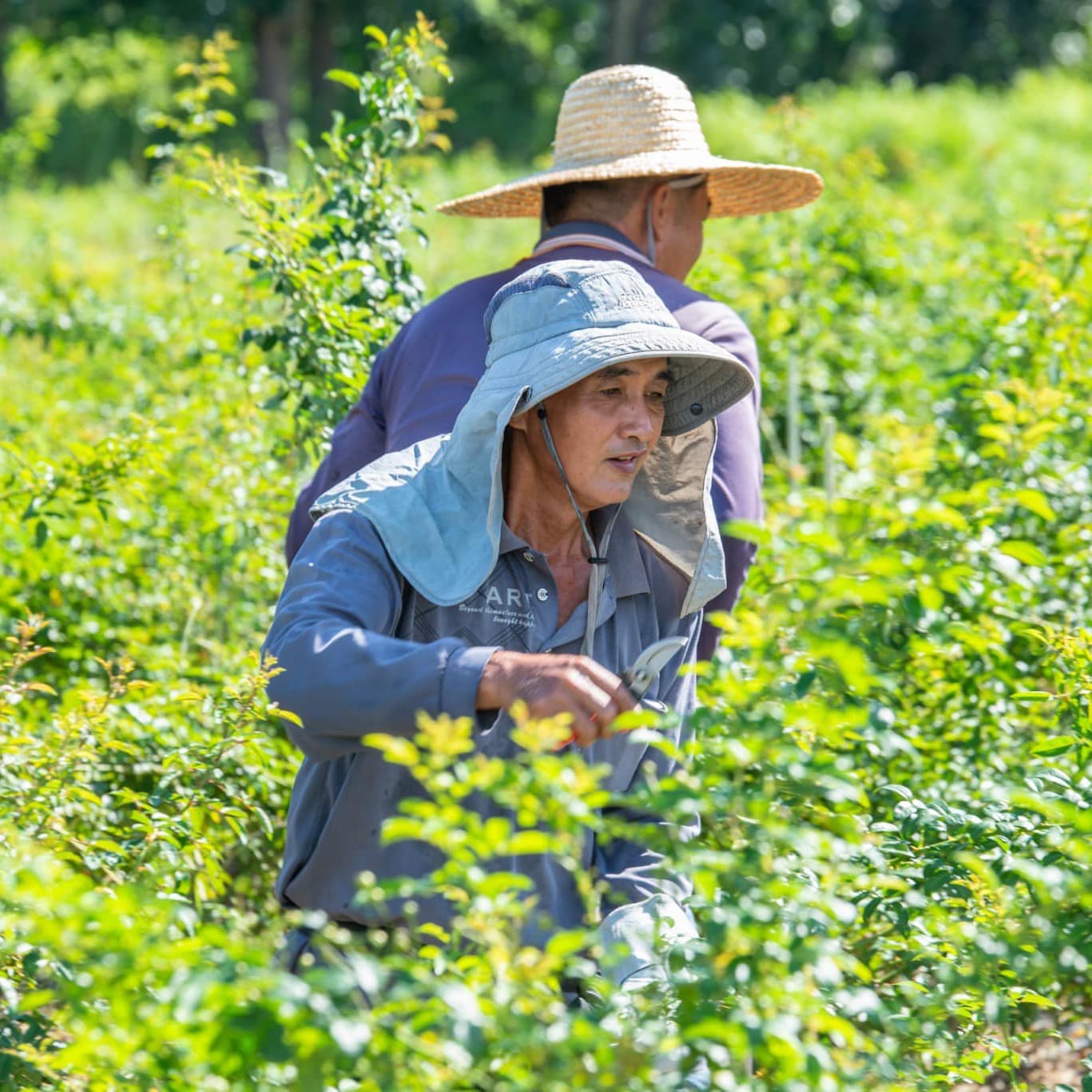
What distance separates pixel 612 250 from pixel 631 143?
15.0 inches

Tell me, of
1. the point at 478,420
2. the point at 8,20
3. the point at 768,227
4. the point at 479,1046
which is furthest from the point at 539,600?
the point at 8,20

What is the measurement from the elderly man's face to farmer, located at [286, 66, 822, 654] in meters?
0.47

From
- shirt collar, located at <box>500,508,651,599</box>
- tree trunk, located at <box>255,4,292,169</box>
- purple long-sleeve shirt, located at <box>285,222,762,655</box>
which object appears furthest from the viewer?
tree trunk, located at <box>255,4,292,169</box>

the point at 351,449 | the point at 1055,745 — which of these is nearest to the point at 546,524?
the point at 351,449

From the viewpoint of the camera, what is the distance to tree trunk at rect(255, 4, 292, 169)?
1073 inches

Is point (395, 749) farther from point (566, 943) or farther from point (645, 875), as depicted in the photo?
point (645, 875)

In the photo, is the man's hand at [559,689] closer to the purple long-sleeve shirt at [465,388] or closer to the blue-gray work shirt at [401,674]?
the blue-gray work shirt at [401,674]

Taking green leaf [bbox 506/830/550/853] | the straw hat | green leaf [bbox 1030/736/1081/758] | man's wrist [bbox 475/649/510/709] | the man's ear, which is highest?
the straw hat

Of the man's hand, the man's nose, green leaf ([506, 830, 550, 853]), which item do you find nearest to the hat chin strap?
the man's nose

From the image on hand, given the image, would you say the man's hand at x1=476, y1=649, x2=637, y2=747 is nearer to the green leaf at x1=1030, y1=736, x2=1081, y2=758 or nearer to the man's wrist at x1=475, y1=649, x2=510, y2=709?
the man's wrist at x1=475, y1=649, x2=510, y2=709

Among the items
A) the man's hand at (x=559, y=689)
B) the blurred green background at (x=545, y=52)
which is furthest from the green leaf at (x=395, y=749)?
the blurred green background at (x=545, y=52)

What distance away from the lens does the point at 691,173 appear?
3600mm

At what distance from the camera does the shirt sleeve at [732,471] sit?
314 centimetres

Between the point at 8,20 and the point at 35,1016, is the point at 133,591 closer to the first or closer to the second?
the point at 35,1016
